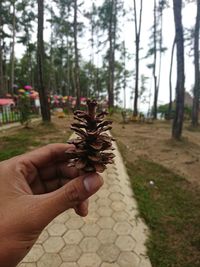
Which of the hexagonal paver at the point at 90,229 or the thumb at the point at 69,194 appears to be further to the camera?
the hexagonal paver at the point at 90,229

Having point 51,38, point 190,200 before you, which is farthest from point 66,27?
point 190,200

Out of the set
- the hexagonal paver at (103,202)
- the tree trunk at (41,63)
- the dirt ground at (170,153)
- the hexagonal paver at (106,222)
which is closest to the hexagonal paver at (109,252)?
the hexagonal paver at (106,222)

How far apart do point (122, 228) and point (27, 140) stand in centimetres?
524

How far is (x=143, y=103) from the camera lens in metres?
45.8

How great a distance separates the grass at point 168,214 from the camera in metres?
3.42

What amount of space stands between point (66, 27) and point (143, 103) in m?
24.8

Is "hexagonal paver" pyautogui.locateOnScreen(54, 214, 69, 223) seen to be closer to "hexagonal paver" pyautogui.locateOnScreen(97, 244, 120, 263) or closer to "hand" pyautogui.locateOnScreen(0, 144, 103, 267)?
"hexagonal paver" pyautogui.locateOnScreen(97, 244, 120, 263)

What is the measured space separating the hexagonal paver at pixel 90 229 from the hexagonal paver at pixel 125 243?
0.37 meters

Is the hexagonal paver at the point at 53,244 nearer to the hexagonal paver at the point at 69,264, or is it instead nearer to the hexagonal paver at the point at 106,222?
the hexagonal paver at the point at 69,264

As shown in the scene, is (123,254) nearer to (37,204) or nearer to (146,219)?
(146,219)

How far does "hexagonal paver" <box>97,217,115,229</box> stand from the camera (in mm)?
3762

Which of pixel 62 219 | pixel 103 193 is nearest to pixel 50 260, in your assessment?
pixel 62 219

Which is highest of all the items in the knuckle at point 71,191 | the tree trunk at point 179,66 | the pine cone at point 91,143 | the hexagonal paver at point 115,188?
the tree trunk at point 179,66

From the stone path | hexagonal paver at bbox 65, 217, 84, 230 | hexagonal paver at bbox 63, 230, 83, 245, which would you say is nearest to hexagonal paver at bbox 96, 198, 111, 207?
the stone path
